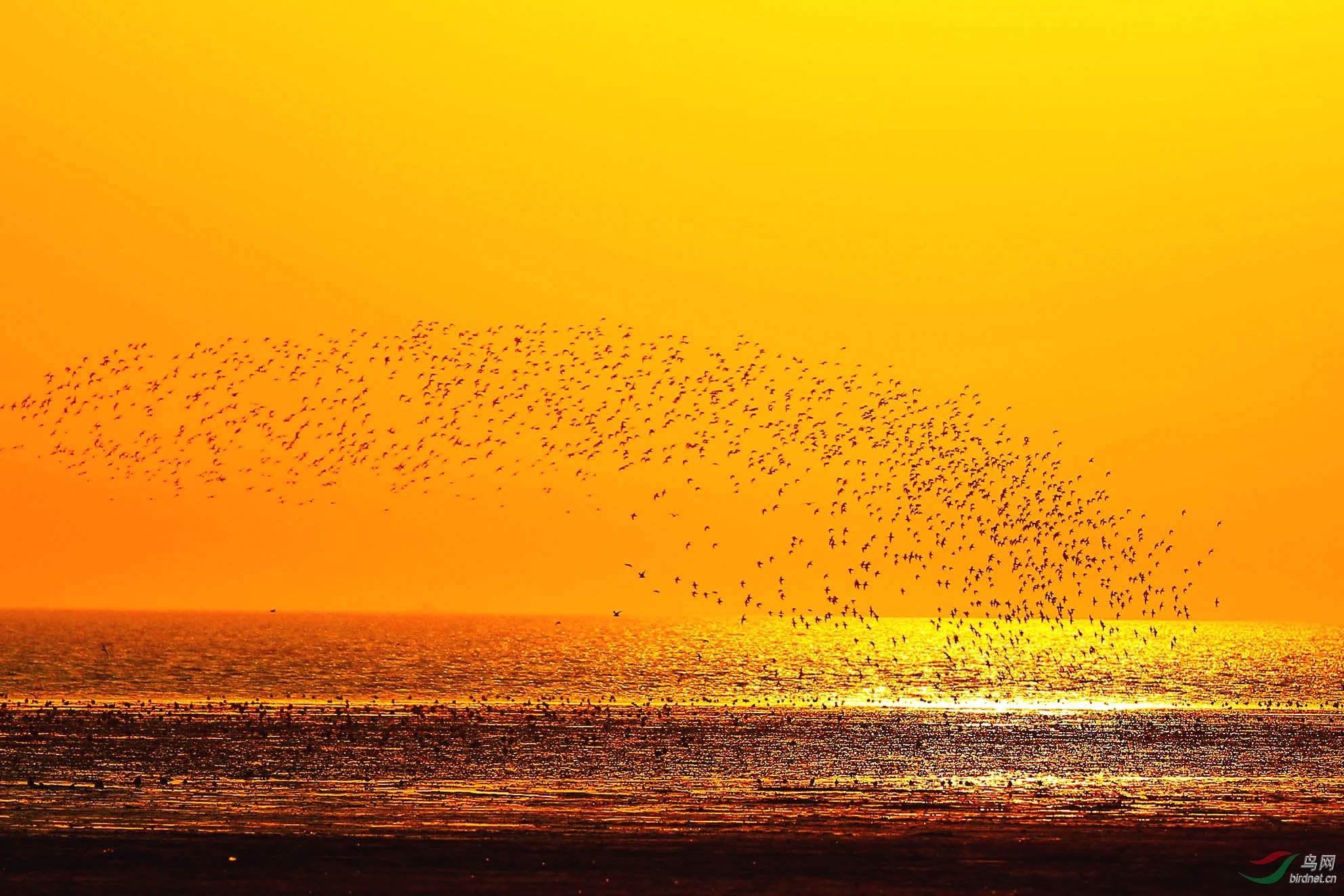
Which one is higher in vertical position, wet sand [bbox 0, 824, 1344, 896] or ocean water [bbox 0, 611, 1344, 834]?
wet sand [bbox 0, 824, 1344, 896]

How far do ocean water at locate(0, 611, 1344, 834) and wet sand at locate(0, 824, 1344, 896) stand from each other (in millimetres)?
2264

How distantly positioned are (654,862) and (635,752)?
23766 millimetres

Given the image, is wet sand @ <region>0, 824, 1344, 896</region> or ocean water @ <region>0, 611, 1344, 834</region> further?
ocean water @ <region>0, 611, 1344, 834</region>

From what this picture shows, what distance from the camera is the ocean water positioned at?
1670 inches

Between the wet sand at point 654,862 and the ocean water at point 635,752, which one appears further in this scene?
the ocean water at point 635,752

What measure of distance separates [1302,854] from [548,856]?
16524 millimetres

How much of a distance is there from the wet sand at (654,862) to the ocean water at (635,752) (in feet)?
7.43

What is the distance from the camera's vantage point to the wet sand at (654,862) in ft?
104

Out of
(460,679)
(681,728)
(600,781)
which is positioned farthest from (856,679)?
(600,781)

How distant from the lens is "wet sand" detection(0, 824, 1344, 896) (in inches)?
1251

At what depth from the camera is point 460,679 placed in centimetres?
11669

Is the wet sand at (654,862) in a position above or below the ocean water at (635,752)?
above

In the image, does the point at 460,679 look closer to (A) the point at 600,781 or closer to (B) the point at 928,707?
(B) the point at 928,707

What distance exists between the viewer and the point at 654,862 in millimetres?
34469
